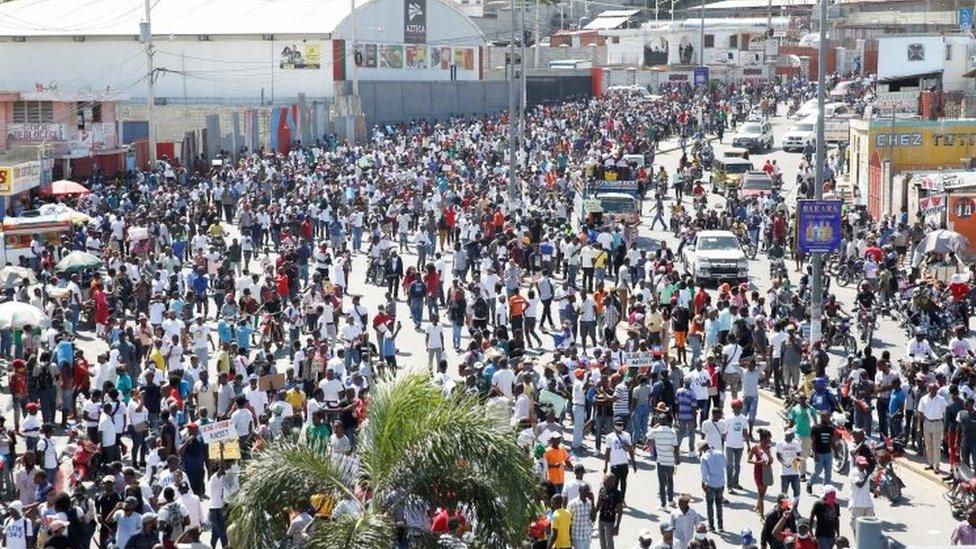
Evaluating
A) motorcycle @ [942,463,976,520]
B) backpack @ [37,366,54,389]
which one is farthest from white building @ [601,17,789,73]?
motorcycle @ [942,463,976,520]

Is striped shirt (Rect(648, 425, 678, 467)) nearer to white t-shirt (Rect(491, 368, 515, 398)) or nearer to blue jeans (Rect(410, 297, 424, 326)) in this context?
white t-shirt (Rect(491, 368, 515, 398))

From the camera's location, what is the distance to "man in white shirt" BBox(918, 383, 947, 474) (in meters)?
21.2

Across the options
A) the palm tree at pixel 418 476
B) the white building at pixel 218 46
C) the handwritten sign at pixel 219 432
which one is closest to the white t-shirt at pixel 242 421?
the handwritten sign at pixel 219 432

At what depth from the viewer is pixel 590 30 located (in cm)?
11269

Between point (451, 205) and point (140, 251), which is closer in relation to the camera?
point (140, 251)

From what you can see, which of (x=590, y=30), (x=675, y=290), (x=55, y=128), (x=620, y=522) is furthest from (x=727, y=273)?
(x=590, y=30)

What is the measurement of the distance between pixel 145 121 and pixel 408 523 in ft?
169

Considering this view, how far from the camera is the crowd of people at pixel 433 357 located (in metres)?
17.4

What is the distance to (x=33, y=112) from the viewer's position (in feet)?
171

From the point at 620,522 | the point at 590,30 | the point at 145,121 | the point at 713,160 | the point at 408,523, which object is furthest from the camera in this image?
the point at 590,30

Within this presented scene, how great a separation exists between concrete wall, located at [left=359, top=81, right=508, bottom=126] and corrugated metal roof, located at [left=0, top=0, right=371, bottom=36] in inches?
137

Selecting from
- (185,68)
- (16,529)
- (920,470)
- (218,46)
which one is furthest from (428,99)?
(16,529)

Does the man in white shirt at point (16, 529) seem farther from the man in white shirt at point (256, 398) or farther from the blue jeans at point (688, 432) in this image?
the blue jeans at point (688, 432)

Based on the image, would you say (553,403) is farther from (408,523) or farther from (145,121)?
(145,121)
